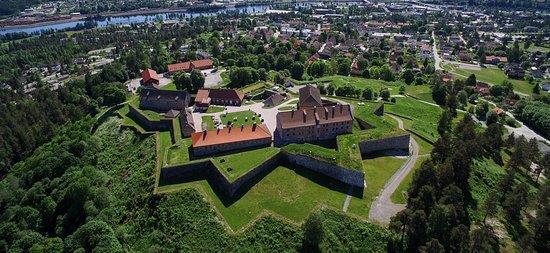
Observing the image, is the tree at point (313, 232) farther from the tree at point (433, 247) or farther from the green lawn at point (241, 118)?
the green lawn at point (241, 118)

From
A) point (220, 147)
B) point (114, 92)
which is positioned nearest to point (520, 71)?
point (220, 147)

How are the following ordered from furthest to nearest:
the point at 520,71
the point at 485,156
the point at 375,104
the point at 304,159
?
the point at 520,71 < the point at 375,104 < the point at 485,156 < the point at 304,159

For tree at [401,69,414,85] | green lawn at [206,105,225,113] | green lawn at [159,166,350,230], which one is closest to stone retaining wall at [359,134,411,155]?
green lawn at [159,166,350,230]

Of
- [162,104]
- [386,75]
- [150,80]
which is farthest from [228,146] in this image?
[386,75]

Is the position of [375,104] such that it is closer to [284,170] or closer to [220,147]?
[284,170]

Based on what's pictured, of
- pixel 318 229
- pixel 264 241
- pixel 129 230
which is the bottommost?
pixel 129 230

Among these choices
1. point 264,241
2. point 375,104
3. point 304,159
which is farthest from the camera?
point 375,104

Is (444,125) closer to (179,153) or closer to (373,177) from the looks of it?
(373,177)
